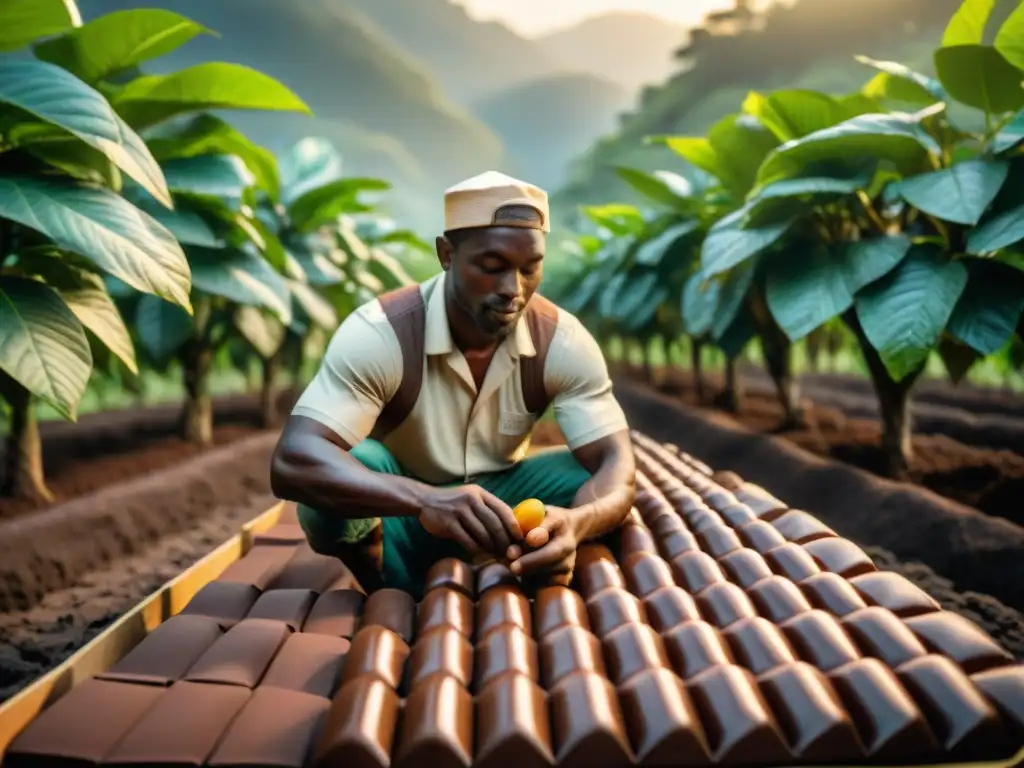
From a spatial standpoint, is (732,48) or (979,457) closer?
(979,457)

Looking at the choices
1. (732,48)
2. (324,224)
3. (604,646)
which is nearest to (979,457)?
(604,646)

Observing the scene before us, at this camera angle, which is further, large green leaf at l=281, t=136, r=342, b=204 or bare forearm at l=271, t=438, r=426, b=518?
large green leaf at l=281, t=136, r=342, b=204

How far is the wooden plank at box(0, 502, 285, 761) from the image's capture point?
994 mm

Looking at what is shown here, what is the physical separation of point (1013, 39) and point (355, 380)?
1.72 m

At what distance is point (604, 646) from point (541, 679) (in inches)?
3.8

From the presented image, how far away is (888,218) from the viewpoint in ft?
8.41

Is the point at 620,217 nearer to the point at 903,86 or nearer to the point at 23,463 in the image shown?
the point at 903,86

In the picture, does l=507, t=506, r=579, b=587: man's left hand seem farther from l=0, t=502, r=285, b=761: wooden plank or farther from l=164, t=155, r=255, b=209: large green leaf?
l=164, t=155, r=255, b=209: large green leaf

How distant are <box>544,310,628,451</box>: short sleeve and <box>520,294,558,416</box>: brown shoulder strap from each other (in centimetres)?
1

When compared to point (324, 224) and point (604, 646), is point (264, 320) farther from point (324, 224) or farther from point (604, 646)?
point (604, 646)

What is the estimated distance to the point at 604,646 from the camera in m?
1.09

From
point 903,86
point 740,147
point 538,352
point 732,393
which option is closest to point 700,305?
point 740,147

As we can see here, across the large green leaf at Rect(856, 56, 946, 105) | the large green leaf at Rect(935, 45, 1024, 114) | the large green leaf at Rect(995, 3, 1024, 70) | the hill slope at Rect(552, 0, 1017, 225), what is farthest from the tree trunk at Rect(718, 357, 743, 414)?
the hill slope at Rect(552, 0, 1017, 225)

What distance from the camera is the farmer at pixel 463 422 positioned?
1.30m
